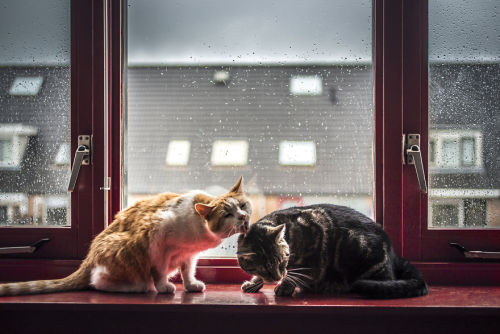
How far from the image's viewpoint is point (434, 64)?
1.62 m

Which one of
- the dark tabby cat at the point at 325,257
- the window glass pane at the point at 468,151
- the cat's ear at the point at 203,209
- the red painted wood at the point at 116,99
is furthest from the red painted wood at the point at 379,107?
the red painted wood at the point at 116,99

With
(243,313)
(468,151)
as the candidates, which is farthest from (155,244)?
(468,151)

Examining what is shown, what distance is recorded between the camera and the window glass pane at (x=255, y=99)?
166cm

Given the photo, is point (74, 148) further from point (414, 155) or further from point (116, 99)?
point (414, 155)

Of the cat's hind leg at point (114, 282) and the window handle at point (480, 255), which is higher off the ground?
the window handle at point (480, 255)

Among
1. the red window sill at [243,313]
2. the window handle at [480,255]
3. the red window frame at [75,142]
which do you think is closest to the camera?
the red window sill at [243,313]

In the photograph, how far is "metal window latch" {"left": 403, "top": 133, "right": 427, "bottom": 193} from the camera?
5.07 feet

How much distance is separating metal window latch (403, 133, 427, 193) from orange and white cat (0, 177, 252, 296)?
62cm

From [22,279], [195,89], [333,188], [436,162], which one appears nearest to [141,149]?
[195,89]

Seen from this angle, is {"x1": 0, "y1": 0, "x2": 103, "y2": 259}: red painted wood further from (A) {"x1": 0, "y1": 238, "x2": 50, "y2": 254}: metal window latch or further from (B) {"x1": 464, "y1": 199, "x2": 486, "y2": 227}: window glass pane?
(B) {"x1": 464, "y1": 199, "x2": 486, "y2": 227}: window glass pane

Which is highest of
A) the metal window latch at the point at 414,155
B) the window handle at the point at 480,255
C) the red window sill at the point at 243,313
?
the metal window latch at the point at 414,155

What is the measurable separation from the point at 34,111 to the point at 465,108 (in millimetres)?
1618

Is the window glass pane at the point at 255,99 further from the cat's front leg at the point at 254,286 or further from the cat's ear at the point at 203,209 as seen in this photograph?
the cat's ear at the point at 203,209

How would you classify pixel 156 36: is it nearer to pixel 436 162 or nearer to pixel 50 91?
pixel 50 91
